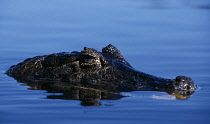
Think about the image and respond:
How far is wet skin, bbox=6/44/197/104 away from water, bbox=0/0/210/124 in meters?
0.29

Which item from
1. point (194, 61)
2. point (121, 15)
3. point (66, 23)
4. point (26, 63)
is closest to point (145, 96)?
point (26, 63)

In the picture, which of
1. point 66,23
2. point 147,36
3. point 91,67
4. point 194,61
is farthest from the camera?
point 66,23

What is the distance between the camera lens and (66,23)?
24.6m

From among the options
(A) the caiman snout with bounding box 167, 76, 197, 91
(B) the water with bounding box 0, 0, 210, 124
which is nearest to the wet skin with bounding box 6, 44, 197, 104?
(A) the caiman snout with bounding box 167, 76, 197, 91

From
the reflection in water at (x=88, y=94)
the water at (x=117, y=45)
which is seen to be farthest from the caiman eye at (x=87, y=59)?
the water at (x=117, y=45)

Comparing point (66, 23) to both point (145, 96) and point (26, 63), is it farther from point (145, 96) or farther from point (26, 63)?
point (145, 96)

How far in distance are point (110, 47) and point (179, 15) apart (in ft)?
50.8

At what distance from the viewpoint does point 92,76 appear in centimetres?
1230

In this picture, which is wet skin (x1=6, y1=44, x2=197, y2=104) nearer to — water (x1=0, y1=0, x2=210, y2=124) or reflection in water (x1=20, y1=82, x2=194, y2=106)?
reflection in water (x1=20, y1=82, x2=194, y2=106)

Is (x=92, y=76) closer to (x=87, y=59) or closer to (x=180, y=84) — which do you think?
(x=87, y=59)

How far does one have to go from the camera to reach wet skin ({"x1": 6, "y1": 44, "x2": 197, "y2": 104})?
1170 centimetres

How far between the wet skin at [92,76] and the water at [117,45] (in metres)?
0.29

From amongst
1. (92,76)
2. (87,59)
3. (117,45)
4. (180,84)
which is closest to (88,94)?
(92,76)

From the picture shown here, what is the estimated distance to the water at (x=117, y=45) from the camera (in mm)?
9796
